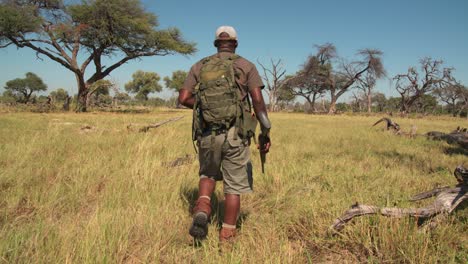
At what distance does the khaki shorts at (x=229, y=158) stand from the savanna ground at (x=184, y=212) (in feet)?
1.42

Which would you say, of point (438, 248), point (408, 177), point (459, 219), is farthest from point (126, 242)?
point (408, 177)

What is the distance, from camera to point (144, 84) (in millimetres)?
71750

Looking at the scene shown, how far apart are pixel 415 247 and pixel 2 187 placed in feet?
13.6

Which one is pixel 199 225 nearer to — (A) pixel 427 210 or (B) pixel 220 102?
(B) pixel 220 102

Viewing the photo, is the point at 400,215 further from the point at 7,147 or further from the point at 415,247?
the point at 7,147

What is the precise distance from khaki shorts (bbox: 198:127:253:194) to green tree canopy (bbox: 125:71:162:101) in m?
70.7

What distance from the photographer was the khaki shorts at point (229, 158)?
2.55m

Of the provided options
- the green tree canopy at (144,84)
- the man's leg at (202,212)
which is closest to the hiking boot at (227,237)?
the man's leg at (202,212)

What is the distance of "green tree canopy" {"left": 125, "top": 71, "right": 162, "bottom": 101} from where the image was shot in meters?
70.4

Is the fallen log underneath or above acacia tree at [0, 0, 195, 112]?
underneath

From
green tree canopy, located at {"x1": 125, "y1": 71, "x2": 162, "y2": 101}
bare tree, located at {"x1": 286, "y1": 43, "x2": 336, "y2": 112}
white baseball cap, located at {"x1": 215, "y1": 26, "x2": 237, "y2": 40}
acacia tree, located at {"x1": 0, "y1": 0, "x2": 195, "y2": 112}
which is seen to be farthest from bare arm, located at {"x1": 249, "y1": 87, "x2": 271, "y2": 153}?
green tree canopy, located at {"x1": 125, "y1": 71, "x2": 162, "y2": 101}

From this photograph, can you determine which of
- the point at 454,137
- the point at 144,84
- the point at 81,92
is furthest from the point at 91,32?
the point at 144,84

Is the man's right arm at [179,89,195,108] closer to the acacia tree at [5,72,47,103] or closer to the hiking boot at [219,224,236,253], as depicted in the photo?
the hiking boot at [219,224,236,253]

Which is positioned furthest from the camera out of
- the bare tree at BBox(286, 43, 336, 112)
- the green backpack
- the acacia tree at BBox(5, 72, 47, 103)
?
the acacia tree at BBox(5, 72, 47, 103)
